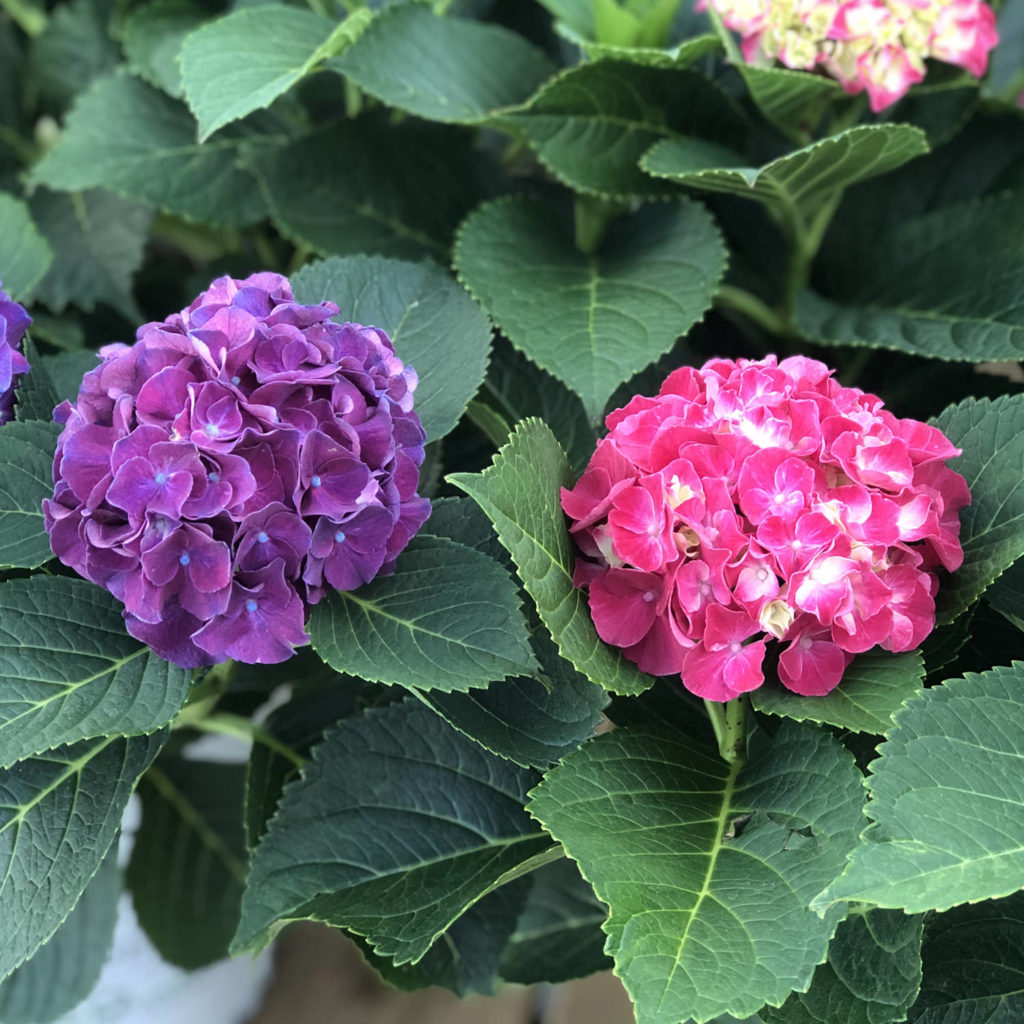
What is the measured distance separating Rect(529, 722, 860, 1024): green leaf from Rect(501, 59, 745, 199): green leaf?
0.34 metres

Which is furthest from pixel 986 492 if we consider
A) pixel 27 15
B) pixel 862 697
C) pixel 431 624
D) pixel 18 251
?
pixel 27 15

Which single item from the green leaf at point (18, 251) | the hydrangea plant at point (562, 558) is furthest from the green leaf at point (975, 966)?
the green leaf at point (18, 251)

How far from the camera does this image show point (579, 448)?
0.60m

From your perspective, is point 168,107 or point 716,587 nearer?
point 716,587

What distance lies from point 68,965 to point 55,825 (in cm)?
28

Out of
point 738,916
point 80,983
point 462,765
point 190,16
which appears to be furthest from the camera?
point 190,16

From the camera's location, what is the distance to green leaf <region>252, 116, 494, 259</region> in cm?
69

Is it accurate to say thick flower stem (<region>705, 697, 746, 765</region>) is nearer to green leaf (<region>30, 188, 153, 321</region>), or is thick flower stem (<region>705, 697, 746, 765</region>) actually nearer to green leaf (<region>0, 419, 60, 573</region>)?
green leaf (<region>0, 419, 60, 573</region>)

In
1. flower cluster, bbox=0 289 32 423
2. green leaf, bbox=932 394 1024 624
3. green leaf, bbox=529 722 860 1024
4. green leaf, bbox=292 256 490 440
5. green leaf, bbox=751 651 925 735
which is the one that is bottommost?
green leaf, bbox=529 722 860 1024

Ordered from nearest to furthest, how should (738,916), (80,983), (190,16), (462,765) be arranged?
(738,916)
(462,765)
(80,983)
(190,16)

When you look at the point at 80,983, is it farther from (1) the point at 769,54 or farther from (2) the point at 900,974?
(1) the point at 769,54

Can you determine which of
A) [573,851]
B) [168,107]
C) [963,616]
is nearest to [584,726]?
[573,851]

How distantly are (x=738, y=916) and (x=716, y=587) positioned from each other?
0.12 meters

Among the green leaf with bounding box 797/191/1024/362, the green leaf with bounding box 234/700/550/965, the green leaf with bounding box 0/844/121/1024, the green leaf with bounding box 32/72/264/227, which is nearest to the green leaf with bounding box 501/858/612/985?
the green leaf with bounding box 234/700/550/965
